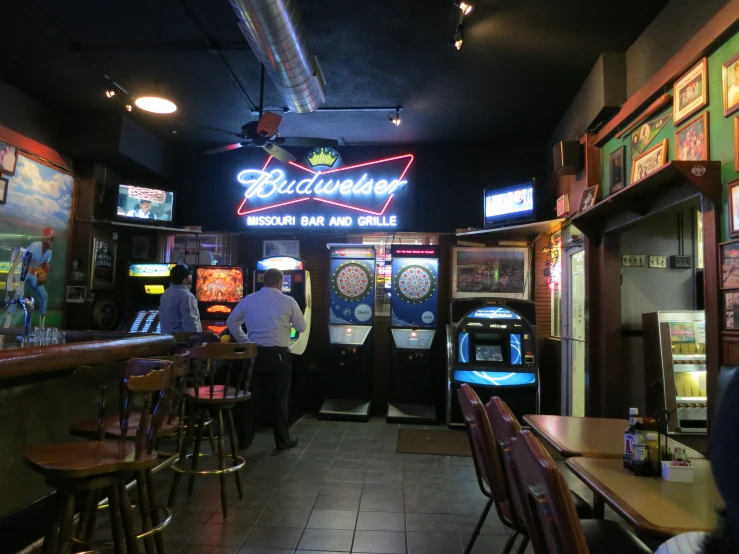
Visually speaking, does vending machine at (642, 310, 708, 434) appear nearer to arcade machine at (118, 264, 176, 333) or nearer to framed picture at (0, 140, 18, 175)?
arcade machine at (118, 264, 176, 333)

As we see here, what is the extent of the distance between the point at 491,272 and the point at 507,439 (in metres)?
5.15

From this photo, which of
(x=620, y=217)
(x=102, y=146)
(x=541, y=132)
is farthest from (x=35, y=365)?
(x=541, y=132)

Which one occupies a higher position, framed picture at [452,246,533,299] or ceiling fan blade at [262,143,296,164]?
ceiling fan blade at [262,143,296,164]

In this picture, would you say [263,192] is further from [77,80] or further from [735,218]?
[735,218]

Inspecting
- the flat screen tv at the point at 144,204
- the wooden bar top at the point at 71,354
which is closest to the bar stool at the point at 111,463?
the wooden bar top at the point at 71,354

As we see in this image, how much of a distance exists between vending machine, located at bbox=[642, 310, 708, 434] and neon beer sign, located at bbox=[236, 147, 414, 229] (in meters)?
3.62

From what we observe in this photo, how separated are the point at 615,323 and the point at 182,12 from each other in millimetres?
4793

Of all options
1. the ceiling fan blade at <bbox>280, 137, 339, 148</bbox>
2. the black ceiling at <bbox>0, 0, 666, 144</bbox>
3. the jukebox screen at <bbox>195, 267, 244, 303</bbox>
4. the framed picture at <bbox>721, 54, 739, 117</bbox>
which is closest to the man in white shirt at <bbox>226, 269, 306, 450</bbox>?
the ceiling fan blade at <bbox>280, 137, 339, 148</bbox>

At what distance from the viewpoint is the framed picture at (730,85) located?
2.77 meters

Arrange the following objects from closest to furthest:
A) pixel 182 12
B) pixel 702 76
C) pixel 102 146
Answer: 1. pixel 702 76
2. pixel 182 12
3. pixel 102 146

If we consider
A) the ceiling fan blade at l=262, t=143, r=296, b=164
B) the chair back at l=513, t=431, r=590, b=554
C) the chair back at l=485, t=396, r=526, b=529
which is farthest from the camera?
the ceiling fan blade at l=262, t=143, r=296, b=164

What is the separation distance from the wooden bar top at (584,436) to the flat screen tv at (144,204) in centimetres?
597

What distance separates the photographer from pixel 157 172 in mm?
7117

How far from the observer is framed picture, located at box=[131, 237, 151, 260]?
7391 millimetres
